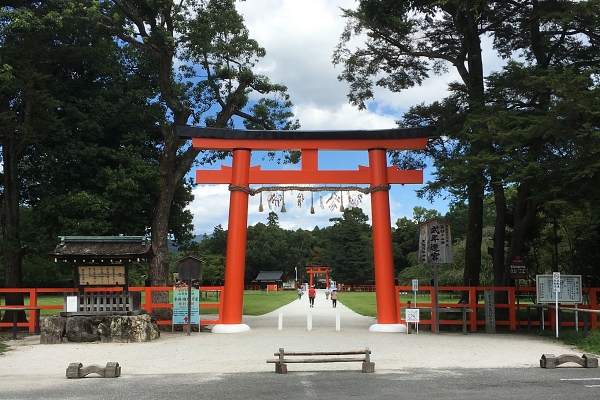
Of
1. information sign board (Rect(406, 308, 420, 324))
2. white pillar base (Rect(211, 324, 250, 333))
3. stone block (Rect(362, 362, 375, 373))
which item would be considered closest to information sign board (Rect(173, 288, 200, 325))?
white pillar base (Rect(211, 324, 250, 333))

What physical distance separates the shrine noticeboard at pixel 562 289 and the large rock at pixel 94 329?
10.6m

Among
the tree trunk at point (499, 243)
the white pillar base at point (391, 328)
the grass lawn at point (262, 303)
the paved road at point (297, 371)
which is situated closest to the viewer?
the paved road at point (297, 371)

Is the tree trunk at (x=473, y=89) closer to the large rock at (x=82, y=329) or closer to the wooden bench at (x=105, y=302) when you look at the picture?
the wooden bench at (x=105, y=302)

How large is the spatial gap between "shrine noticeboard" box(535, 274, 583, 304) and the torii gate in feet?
14.5

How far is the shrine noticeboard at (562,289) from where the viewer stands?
15945mm

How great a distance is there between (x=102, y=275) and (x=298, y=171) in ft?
21.5

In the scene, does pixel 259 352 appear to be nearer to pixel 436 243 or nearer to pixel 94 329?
pixel 94 329

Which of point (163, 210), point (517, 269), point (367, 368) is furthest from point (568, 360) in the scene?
point (163, 210)

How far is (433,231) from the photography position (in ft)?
58.6

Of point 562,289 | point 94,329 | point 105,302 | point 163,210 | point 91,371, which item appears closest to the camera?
point 91,371

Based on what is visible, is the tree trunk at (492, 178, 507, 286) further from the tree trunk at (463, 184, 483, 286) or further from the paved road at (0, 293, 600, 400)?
the paved road at (0, 293, 600, 400)

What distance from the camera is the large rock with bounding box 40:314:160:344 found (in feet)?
51.6

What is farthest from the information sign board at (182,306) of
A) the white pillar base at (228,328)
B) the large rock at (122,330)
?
the large rock at (122,330)

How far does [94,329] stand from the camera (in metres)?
15.9
